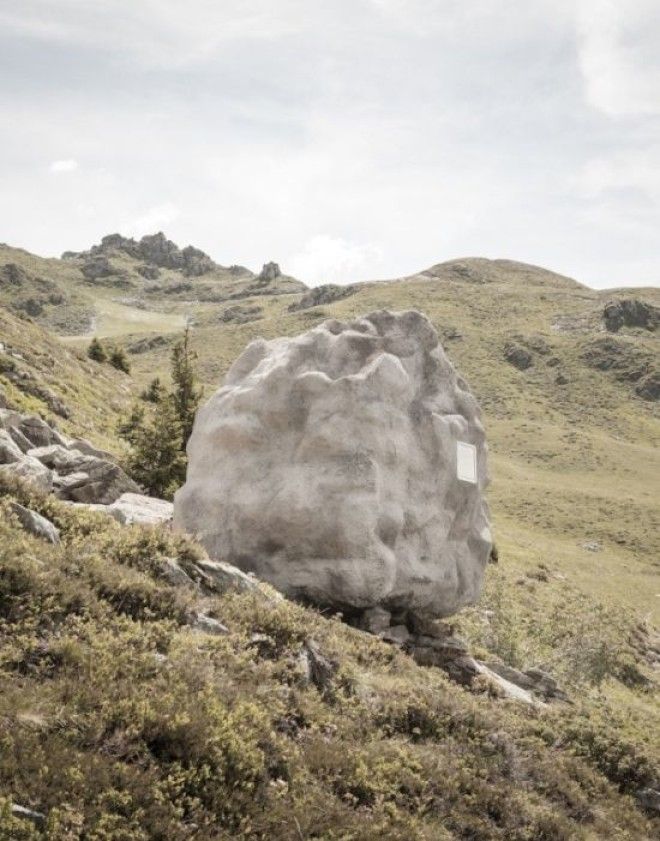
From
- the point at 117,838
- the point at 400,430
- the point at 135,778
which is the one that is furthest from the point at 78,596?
the point at 400,430

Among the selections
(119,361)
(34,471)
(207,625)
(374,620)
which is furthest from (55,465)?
(119,361)

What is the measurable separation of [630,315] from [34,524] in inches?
6742

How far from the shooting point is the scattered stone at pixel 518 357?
5640 inches

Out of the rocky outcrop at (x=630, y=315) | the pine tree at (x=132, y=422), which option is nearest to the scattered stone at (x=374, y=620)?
the pine tree at (x=132, y=422)

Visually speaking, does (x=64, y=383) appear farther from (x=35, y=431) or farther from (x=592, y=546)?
(x=592, y=546)

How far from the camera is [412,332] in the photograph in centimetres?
1919

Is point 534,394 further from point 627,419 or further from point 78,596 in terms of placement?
point 78,596

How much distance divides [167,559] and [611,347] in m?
149

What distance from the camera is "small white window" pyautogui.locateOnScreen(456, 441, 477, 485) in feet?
58.4

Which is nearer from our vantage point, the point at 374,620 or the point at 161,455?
the point at 374,620

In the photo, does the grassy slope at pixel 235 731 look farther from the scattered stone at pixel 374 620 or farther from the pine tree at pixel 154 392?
the pine tree at pixel 154 392

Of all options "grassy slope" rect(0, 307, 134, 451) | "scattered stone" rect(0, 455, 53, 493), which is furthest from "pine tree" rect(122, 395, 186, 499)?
"scattered stone" rect(0, 455, 53, 493)

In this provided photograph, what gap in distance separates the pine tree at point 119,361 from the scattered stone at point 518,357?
93050mm

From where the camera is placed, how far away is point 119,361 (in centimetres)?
6962
